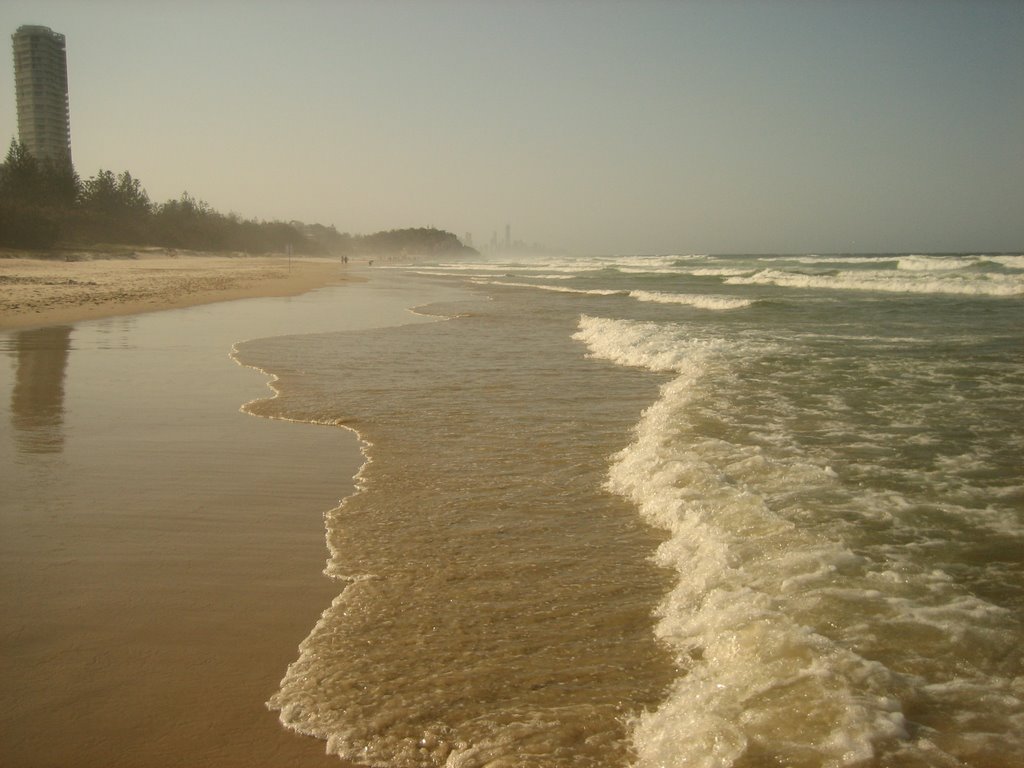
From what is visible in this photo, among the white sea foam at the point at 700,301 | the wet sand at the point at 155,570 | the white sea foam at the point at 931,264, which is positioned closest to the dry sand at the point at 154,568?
the wet sand at the point at 155,570

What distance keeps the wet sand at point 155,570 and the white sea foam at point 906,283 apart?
2737 centimetres

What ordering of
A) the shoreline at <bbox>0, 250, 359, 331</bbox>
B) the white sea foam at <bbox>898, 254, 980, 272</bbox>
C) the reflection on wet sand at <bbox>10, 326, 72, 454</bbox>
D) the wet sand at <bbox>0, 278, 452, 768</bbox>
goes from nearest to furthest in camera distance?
the wet sand at <bbox>0, 278, 452, 768</bbox>, the reflection on wet sand at <bbox>10, 326, 72, 454</bbox>, the shoreline at <bbox>0, 250, 359, 331</bbox>, the white sea foam at <bbox>898, 254, 980, 272</bbox>

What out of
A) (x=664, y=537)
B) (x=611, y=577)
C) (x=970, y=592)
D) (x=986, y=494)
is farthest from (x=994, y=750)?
(x=986, y=494)

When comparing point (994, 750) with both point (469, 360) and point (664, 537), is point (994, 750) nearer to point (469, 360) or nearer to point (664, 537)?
point (664, 537)

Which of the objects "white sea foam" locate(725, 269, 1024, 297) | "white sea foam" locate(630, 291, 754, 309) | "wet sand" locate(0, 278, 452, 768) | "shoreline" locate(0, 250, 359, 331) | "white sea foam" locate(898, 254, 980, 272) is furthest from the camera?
"white sea foam" locate(898, 254, 980, 272)

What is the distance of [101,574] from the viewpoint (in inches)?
149

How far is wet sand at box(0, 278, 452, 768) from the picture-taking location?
2586mm

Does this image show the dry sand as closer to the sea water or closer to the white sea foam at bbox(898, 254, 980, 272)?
the sea water

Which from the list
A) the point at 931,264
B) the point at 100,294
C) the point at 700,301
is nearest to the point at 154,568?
the point at 100,294

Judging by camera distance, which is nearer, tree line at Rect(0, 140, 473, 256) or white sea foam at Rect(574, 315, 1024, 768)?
white sea foam at Rect(574, 315, 1024, 768)

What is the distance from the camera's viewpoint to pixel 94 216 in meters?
65.8

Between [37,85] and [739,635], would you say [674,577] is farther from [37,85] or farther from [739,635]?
[37,85]

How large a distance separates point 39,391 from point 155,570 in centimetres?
574

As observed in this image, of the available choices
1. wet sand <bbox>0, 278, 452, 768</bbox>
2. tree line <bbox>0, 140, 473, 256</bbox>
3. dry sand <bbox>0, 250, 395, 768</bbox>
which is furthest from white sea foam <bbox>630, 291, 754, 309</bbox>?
tree line <bbox>0, 140, 473, 256</bbox>
